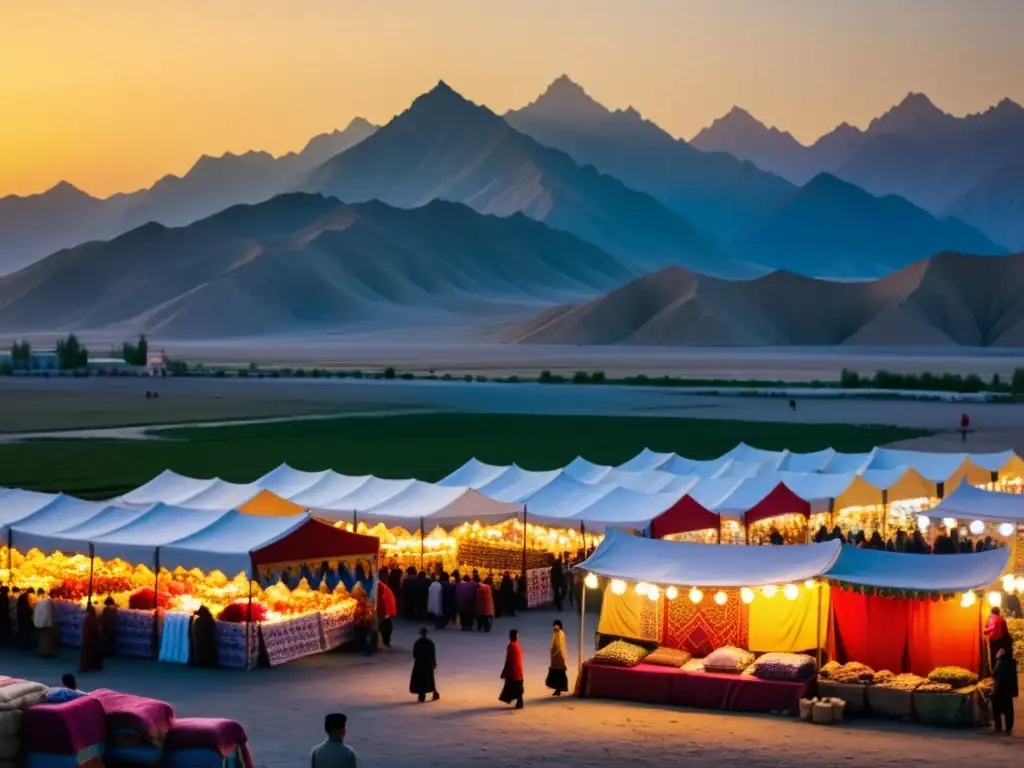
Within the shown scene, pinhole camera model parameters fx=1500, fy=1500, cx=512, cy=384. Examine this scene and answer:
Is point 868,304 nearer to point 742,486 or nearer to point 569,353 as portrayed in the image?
point 569,353

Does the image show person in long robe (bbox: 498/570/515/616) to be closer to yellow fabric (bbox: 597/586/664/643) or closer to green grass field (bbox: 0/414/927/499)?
yellow fabric (bbox: 597/586/664/643)

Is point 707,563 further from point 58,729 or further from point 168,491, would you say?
point 168,491

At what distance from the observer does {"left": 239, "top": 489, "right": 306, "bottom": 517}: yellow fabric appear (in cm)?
2641

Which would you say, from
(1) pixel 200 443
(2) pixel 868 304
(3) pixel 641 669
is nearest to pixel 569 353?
(2) pixel 868 304

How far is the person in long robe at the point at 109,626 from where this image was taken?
66.6ft

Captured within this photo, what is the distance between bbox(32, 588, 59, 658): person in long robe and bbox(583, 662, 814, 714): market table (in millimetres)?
7424

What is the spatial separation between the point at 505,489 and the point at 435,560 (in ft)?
14.9

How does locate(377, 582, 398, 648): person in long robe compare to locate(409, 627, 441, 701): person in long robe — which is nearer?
locate(409, 627, 441, 701): person in long robe

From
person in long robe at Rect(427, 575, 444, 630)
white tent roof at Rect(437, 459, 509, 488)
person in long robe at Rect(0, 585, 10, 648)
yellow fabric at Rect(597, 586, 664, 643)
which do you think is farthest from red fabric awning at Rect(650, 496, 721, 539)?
person in long robe at Rect(0, 585, 10, 648)

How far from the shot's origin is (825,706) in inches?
647

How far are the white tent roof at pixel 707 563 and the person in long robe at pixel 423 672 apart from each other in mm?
2374

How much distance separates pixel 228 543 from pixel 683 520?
29.8ft

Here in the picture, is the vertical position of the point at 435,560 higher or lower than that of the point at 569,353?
lower

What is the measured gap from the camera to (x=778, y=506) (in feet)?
95.6
